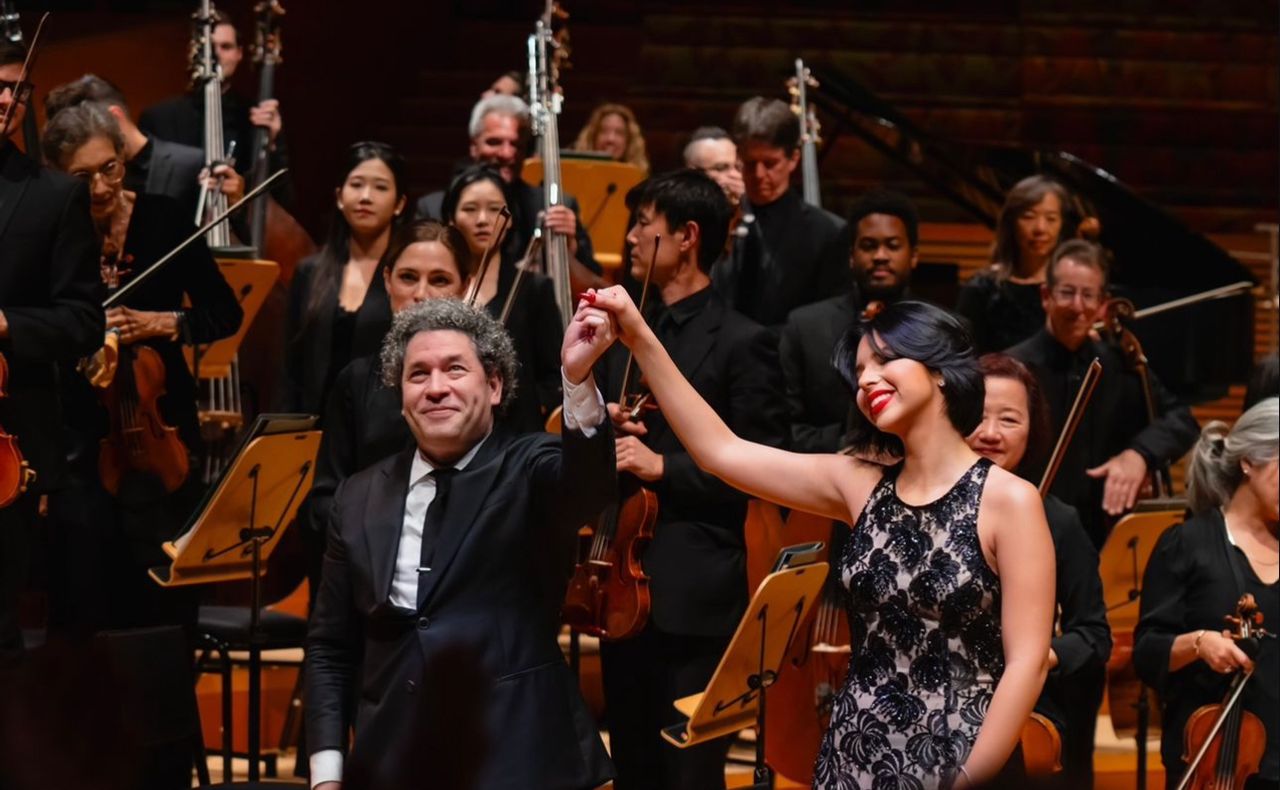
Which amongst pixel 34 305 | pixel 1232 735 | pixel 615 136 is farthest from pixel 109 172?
pixel 615 136

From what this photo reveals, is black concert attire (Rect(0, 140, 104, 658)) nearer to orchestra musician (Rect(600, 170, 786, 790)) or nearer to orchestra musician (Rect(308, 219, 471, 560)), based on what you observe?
orchestra musician (Rect(308, 219, 471, 560))

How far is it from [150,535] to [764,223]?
185 cm

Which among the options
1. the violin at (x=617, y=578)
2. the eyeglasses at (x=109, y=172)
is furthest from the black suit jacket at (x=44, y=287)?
the violin at (x=617, y=578)

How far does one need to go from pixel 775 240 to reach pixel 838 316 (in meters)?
0.57

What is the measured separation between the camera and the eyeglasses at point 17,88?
343cm

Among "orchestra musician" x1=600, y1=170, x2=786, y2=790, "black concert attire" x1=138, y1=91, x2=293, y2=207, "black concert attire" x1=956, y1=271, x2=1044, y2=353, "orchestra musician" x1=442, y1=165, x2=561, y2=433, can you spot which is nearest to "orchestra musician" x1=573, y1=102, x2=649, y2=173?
"black concert attire" x1=138, y1=91, x2=293, y2=207

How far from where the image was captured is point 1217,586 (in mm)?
3734

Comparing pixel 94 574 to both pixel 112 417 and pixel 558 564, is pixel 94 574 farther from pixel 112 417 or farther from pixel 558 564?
pixel 558 564

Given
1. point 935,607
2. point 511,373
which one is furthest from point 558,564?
point 935,607

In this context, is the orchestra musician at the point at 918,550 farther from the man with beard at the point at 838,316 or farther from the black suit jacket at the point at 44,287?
the man with beard at the point at 838,316

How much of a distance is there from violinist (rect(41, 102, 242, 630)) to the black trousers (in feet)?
3.47

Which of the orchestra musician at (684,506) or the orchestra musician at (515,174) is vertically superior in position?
the orchestra musician at (515,174)

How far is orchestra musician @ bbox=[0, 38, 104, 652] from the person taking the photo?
3.37 m

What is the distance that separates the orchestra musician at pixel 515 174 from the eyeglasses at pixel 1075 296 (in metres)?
1.26
